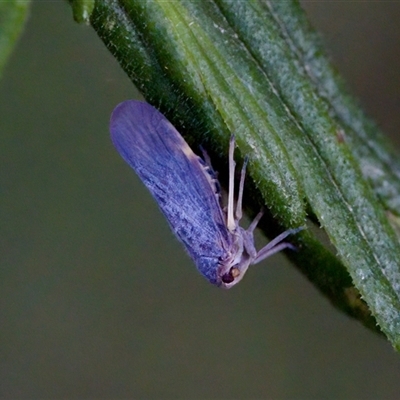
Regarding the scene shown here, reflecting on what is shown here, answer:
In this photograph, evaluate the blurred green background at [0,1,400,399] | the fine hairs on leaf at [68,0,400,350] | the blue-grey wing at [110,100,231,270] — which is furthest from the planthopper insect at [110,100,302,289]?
the blurred green background at [0,1,400,399]

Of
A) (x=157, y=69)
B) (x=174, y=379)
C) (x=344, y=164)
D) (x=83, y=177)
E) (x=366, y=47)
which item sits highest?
(x=157, y=69)

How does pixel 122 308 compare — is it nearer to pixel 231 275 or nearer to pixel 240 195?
pixel 231 275

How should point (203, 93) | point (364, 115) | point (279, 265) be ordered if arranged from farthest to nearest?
point (279, 265) < point (364, 115) < point (203, 93)

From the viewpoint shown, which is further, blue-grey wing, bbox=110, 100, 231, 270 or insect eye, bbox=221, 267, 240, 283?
insect eye, bbox=221, 267, 240, 283

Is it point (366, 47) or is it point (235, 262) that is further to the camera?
point (366, 47)

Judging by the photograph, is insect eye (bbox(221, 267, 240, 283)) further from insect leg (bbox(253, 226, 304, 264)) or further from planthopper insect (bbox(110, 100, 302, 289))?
insect leg (bbox(253, 226, 304, 264))

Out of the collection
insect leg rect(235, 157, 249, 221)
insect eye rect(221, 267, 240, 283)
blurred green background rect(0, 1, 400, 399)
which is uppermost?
insect leg rect(235, 157, 249, 221)

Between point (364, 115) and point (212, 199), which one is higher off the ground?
point (212, 199)

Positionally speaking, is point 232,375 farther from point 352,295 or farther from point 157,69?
point 157,69

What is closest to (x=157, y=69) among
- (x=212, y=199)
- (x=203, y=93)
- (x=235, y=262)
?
(x=203, y=93)
